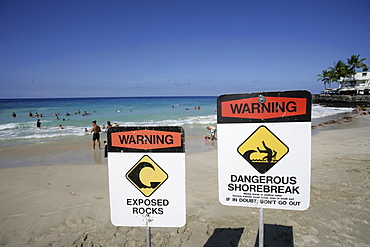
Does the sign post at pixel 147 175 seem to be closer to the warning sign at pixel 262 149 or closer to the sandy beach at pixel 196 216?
the warning sign at pixel 262 149

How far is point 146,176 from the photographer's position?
184 centimetres

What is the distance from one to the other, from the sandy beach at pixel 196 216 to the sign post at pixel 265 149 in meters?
2.19

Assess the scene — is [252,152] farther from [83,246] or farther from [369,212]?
[369,212]

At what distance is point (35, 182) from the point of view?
696 cm

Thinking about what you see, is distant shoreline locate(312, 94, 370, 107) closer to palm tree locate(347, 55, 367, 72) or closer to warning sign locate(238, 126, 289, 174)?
palm tree locate(347, 55, 367, 72)

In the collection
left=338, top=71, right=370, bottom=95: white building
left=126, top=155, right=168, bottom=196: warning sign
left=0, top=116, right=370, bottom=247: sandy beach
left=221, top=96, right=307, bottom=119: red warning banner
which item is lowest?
left=0, top=116, right=370, bottom=247: sandy beach

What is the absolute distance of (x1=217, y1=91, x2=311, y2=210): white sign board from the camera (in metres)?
1.61

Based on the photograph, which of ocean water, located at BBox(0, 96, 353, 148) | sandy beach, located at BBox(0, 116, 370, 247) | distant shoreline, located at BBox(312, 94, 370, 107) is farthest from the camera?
distant shoreline, located at BBox(312, 94, 370, 107)

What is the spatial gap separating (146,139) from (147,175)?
0.30 metres

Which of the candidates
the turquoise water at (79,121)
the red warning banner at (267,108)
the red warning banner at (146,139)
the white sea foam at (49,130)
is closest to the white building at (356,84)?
the turquoise water at (79,121)

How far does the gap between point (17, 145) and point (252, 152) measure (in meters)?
16.5

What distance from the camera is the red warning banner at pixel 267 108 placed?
161 centimetres

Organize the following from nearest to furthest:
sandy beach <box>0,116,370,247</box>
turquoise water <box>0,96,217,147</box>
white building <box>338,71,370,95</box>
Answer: sandy beach <box>0,116,370,247</box>, turquoise water <box>0,96,217,147</box>, white building <box>338,71,370,95</box>

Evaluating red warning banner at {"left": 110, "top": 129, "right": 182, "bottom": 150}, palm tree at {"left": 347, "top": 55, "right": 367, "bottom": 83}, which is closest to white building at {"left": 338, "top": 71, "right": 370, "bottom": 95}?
palm tree at {"left": 347, "top": 55, "right": 367, "bottom": 83}
